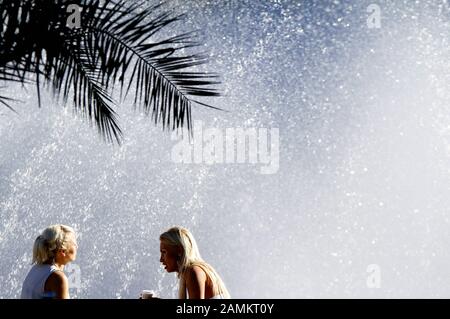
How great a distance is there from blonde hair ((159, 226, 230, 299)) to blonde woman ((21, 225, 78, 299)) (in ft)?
1.62

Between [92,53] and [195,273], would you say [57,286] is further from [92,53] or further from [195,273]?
[92,53]

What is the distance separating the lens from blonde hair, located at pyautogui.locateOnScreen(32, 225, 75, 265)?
3.79 m

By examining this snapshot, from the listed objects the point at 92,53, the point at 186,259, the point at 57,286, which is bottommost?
the point at 57,286

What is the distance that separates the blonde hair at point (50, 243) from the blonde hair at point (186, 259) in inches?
19.5

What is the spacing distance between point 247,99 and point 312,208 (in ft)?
7.28

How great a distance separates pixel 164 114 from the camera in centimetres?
445

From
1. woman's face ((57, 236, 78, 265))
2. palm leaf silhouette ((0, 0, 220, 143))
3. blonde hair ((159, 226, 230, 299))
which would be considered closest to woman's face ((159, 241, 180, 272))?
blonde hair ((159, 226, 230, 299))

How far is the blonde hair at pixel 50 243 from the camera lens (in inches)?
149

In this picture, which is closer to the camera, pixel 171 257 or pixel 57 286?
pixel 57 286

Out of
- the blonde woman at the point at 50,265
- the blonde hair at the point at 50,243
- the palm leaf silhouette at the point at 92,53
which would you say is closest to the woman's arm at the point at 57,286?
the blonde woman at the point at 50,265

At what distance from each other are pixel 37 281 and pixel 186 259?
73 centimetres

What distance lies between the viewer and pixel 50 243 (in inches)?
150

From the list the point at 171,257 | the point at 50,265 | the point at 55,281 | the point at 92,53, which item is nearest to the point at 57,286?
the point at 55,281

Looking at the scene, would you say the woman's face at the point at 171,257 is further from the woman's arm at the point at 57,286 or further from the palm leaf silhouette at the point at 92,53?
the palm leaf silhouette at the point at 92,53
